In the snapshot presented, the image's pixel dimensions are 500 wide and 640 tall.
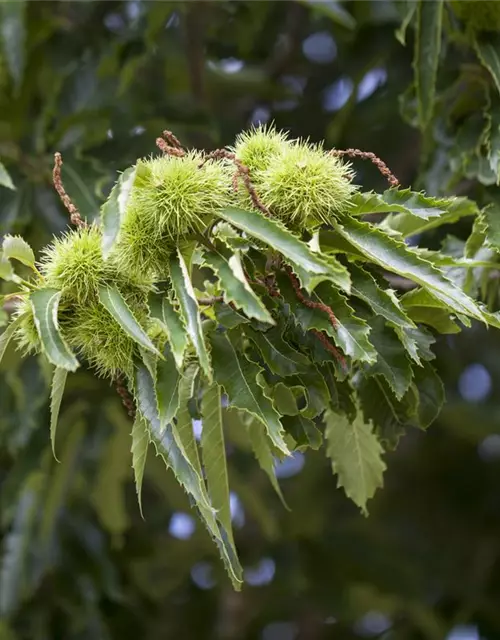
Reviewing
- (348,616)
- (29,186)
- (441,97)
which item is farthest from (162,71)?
(348,616)

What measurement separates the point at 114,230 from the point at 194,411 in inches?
13.2

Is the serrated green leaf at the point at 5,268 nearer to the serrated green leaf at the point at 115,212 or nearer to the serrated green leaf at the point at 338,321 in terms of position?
the serrated green leaf at the point at 115,212

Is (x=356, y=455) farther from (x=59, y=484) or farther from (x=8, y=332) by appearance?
(x=59, y=484)

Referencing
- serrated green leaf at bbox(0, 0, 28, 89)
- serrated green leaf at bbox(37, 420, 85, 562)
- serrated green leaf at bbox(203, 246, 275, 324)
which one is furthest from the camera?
serrated green leaf at bbox(37, 420, 85, 562)

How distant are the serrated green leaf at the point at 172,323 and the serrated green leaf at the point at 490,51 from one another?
72 cm

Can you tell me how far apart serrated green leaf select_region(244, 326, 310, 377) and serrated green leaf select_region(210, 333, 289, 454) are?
0.9 inches

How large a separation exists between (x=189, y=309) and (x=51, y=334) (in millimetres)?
126

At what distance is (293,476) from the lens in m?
2.74

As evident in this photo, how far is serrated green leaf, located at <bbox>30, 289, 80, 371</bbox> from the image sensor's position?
0.93 m

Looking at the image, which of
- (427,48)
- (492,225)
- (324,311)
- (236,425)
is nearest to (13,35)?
(427,48)

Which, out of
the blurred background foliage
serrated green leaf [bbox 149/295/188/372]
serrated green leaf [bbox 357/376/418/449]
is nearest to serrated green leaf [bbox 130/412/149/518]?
serrated green leaf [bbox 149/295/188/372]

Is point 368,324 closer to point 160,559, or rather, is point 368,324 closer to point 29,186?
point 29,186

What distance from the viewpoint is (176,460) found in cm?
100

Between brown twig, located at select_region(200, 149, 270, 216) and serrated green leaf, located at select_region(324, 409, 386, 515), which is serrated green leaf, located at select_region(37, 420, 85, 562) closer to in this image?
serrated green leaf, located at select_region(324, 409, 386, 515)
